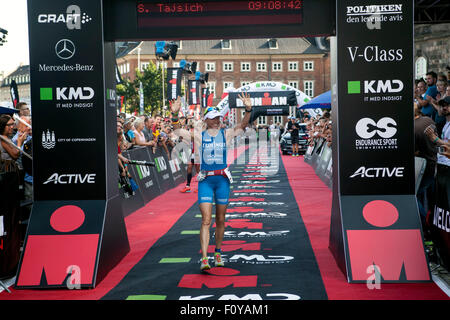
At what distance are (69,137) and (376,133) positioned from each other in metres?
3.75

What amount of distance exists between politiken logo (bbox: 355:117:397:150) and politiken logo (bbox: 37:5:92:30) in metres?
3.55

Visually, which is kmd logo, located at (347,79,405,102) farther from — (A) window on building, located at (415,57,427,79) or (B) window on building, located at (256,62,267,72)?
(B) window on building, located at (256,62,267,72)

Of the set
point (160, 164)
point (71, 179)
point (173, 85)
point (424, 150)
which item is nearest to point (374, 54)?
point (424, 150)

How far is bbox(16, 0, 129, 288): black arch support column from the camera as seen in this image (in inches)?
229

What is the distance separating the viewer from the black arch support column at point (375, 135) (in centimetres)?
570

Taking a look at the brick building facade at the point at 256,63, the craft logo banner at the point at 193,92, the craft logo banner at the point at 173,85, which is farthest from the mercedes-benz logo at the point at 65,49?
the brick building facade at the point at 256,63

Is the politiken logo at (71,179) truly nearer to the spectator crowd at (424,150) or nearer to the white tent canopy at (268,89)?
the spectator crowd at (424,150)

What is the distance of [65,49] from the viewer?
588 centimetres

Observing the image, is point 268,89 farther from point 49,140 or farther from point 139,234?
point 49,140

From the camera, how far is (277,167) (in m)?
21.5

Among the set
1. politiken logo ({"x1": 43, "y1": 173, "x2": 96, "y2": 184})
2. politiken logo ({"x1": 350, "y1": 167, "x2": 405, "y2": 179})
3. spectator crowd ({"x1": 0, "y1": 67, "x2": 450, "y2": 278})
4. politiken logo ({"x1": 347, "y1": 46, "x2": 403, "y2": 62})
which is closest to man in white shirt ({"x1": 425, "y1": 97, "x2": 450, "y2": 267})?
spectator crowd ({"x1": 0, "y1": 67, "x2": 450, "y2": 278})
